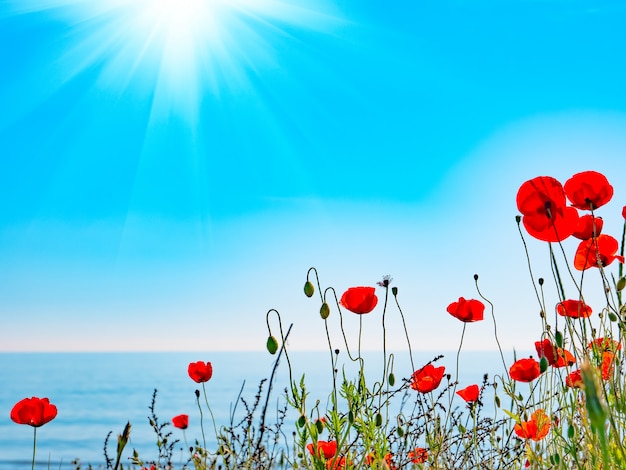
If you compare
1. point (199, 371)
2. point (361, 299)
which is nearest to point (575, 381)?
point (361, 299)

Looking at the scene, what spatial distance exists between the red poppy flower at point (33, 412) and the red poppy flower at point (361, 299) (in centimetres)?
151

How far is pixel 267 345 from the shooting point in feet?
6.47

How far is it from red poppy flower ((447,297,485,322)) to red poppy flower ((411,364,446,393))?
24 cm

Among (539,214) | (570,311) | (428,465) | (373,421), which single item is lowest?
(428,465)

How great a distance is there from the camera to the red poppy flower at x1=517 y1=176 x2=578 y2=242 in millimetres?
1704

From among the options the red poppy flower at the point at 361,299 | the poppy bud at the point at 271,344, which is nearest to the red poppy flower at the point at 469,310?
the red poppy flower at the point at 361,299

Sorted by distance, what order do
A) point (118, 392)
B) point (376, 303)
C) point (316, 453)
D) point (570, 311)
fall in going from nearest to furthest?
point (316, 453)
point (570, 311)
point (376, 303)
point (118, 392)

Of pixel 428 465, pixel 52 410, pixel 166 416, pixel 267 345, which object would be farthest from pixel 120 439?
pixel 166 416

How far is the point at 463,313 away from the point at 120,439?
2.24 meters

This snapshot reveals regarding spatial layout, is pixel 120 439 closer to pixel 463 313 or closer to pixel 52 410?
pixel 463 313

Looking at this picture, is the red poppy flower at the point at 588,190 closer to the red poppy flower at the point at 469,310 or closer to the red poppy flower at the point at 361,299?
the red poppy flower at the point at 361,299

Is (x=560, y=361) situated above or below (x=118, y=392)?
below

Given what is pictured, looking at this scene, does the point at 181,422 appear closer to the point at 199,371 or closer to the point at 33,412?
the point at 199,371

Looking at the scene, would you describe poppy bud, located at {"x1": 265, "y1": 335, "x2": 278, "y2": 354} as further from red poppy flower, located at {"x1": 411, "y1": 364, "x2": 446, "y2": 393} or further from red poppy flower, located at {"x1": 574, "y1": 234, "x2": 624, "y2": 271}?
red poppy flower, located at {"x1": 574, "y1": 234, "x2": 624, "y2": 271}
